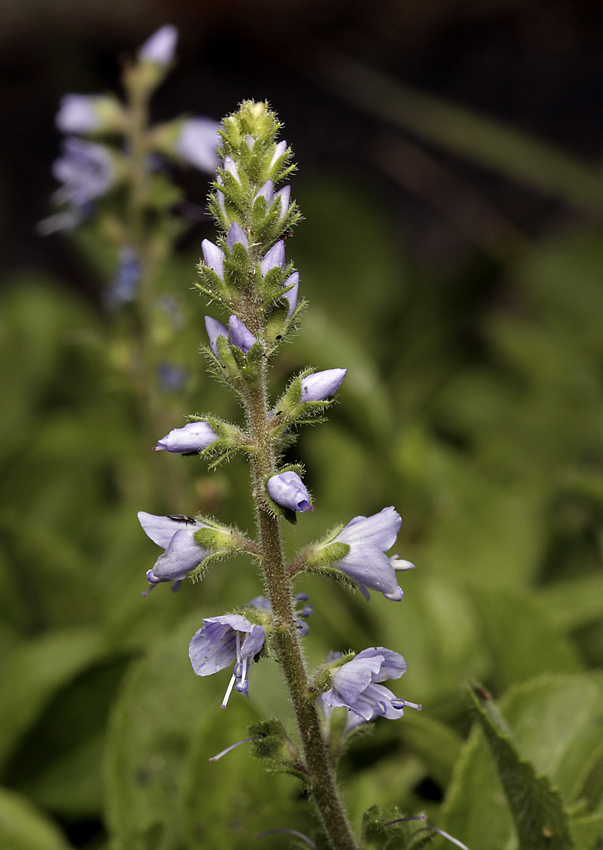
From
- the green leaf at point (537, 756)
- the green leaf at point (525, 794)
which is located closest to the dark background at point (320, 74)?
the green leaf at point (537, 756)

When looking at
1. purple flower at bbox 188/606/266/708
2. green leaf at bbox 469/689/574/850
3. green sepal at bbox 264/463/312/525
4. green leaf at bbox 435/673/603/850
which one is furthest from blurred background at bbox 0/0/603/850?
green sepal at bbox 264/463/312/525

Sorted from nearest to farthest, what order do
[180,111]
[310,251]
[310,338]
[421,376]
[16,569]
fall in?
[16,569], [310,338], [421,376], [310,251], [180,111]

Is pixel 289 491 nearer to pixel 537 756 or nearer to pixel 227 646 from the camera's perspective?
pixel 227 646

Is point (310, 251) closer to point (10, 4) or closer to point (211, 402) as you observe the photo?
point (211, 402)

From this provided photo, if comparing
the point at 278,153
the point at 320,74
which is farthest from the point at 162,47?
the point at 320,74

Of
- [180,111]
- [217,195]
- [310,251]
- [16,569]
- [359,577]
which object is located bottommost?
[16,569]

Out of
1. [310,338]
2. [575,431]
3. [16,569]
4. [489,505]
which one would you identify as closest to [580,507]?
[489,505]
